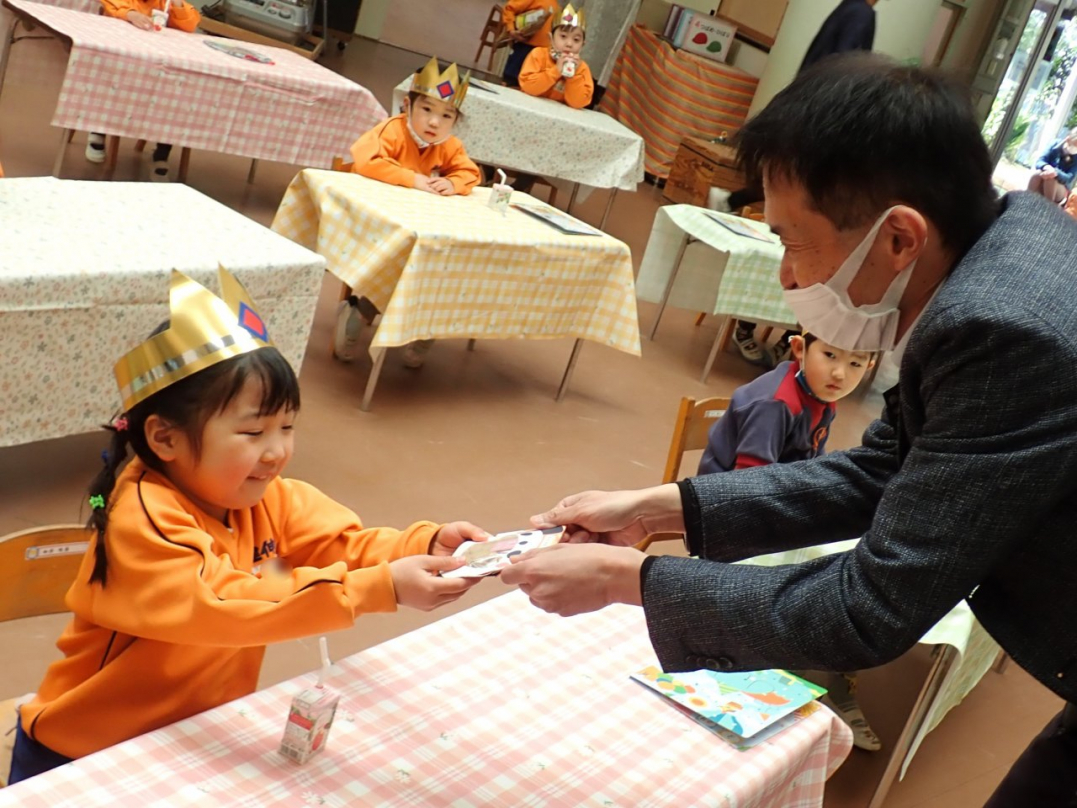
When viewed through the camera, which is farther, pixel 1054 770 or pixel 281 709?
pixel 1054 770

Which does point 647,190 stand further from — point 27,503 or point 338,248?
point 27,503

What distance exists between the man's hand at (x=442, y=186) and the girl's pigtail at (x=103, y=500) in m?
3.22

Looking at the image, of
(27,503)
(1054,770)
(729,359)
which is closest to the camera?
(1054,770)

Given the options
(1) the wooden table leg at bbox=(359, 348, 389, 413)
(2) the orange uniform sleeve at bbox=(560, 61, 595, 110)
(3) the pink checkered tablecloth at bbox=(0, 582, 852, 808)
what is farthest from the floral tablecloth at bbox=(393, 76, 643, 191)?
(3) the pink checkered tablecloth at bbox=(0, 582, 852, 808)

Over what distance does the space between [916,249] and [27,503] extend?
262 cm

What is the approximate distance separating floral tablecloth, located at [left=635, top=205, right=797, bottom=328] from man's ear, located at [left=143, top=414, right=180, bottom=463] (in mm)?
4212

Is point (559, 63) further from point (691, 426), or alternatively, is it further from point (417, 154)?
point (691, 426)

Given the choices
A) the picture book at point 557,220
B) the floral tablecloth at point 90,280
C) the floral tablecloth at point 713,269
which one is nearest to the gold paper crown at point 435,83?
the picture book at point 557,220

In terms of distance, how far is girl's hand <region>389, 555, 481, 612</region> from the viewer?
1453 millimetres

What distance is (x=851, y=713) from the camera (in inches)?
126

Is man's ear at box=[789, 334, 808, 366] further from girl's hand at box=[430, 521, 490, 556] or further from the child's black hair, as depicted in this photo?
the child's black hair

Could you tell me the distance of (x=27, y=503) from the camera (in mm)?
3090

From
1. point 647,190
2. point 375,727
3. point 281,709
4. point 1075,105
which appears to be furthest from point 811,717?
point 1075,105

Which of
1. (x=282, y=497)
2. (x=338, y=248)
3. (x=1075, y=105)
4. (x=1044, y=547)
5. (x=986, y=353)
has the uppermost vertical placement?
(x=1075, y=105)
